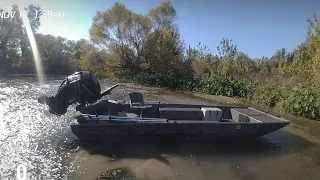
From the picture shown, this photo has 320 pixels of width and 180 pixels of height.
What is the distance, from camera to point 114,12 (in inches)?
1096

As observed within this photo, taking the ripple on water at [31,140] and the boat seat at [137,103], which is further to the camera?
the boat seat at [137,103]

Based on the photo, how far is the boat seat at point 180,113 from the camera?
32.5ft

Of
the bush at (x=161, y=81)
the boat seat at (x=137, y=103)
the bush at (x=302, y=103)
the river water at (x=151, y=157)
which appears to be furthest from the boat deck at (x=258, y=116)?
the bush at (x=161, y=81)

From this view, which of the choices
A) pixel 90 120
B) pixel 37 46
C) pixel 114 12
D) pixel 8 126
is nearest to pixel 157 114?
pixel 90 120

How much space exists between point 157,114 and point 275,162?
4364 mm

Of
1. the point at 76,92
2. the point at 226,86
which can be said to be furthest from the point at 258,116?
the point at 226,86

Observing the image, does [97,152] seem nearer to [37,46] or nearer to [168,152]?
[168,152]

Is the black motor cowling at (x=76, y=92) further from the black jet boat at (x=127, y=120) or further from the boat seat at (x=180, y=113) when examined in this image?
the boat seat at (x=180, y=113)

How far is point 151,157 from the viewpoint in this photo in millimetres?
7680

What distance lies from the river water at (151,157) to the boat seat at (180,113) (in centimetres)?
132

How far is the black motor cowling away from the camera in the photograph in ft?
27.0

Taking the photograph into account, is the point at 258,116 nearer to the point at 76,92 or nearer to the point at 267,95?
the point at 76,92

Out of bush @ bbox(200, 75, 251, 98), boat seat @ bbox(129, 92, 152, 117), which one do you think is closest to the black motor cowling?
boat seat @ bbox(129, 92, 152, 117)

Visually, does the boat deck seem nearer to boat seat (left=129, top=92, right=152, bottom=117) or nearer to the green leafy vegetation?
boat seat (left=129, top=92, right=152, bottom=117)
